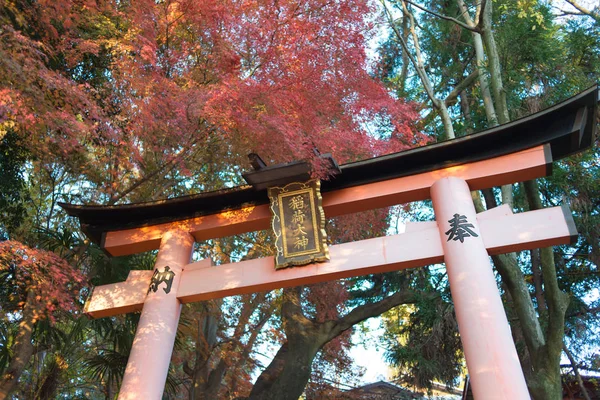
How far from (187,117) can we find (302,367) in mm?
4807

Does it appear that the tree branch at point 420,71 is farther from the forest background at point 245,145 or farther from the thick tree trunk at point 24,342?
the thick tree trunk at point 24,342

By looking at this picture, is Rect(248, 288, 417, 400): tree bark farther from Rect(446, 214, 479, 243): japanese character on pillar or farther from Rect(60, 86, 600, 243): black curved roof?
→ Rect(446, 214, 479, 243): japanese character on pillar

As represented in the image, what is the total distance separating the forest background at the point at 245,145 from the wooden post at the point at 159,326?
81 cm

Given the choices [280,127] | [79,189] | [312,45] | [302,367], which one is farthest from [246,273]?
[79,189]

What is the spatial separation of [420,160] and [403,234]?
87cm

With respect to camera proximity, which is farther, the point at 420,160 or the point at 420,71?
the point at 420,71

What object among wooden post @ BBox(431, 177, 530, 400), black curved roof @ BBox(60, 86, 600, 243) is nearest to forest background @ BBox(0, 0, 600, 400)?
black curved roof @ BBox(60, 86, 600, 243)

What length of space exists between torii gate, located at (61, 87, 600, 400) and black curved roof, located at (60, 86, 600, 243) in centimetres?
1

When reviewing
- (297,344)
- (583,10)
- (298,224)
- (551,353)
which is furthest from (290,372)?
(583,10)

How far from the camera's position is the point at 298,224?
5.27 meters

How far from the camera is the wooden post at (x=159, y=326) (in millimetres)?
4820

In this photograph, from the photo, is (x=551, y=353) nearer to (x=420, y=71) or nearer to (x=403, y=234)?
(x=403, y=234)

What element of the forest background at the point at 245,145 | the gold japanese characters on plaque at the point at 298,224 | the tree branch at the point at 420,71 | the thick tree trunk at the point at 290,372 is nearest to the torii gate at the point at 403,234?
the gold japanese characters on plaque at the point at 298,224

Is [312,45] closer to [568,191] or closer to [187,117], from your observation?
[187,117]
